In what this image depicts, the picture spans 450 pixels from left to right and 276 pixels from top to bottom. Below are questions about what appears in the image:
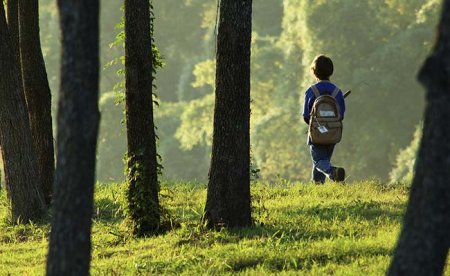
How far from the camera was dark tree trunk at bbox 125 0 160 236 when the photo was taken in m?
12.1

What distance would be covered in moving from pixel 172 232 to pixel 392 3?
52441mm

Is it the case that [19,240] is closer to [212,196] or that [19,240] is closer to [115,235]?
[115,235]

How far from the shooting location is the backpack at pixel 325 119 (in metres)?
14.1

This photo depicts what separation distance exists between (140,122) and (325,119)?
3.06 meters

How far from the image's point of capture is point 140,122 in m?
12.3

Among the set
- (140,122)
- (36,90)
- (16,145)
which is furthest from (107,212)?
(140,122)

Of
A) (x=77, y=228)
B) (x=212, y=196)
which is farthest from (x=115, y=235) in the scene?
(x=77, y=228)

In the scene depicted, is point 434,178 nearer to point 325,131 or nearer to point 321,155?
point 325,131

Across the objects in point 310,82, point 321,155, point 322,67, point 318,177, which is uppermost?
point 310,82

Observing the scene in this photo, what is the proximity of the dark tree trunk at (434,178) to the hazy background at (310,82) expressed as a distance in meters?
40.1

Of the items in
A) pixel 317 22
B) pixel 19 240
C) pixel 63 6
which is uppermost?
pixel 317 22

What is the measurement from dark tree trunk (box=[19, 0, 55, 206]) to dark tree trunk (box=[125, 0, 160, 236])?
3304 millimetres

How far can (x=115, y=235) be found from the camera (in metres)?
12.5

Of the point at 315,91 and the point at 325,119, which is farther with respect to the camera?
the point at 315,91
